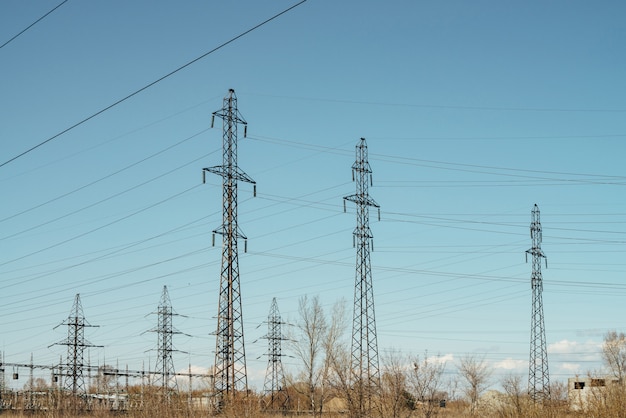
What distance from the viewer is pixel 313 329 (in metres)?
73.6

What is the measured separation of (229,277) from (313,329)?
121ft

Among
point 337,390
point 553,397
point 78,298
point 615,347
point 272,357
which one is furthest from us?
point 615,347

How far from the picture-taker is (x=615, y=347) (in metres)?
91.6

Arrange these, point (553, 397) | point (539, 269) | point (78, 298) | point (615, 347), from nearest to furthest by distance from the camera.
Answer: point (553, 397)
point (539, 269)
point (78, 298)
point (615, 347)

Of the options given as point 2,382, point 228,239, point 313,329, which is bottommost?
point 2,382

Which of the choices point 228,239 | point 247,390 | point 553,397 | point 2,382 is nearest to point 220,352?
point 247,390

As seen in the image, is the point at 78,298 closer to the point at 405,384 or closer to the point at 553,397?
the point at 405,384

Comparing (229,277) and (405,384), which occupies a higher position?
(229,277)

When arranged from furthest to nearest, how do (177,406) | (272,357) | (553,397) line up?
(272,357)
(177,406)
(553,397)

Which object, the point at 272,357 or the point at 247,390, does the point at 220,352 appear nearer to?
the point at 247,390

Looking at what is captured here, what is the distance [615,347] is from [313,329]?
42.3 metres

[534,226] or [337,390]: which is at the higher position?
[534,226]

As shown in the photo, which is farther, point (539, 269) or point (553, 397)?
point (539, 269)

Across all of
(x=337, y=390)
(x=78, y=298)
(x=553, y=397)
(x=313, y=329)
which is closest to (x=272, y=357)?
(x=313, y=329)
